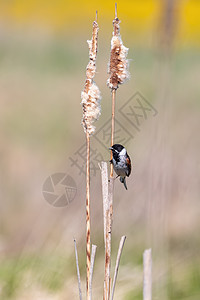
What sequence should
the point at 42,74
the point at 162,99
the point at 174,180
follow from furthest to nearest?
the point at 42,74 → the point at 174,180 → the point at 162,99

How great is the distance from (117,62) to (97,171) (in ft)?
4.27

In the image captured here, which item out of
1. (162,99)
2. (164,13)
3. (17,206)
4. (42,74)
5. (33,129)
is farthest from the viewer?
(42,74)

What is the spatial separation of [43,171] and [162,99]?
180 centimetres

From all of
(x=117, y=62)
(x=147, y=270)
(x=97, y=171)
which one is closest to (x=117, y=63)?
(x=117, y=62)

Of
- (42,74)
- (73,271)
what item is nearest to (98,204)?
(73,271)

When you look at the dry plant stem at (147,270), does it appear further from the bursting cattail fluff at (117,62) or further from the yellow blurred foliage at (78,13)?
the yellow blurred foliage at (78,13)

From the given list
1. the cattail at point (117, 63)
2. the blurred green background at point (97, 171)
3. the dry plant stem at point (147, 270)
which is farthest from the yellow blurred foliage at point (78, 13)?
the dry plant stem at point (147, 270)

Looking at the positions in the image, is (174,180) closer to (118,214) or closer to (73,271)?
(118,214)

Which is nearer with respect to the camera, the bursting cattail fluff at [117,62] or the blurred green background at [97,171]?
the bursting cattail fluff at [117,62]

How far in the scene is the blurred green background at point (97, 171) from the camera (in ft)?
4.53

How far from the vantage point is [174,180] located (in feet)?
8.15

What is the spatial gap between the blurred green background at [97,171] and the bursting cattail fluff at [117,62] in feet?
0.27

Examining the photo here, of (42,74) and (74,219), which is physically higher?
(42,74)

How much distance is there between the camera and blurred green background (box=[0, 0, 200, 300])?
4.53 feet
